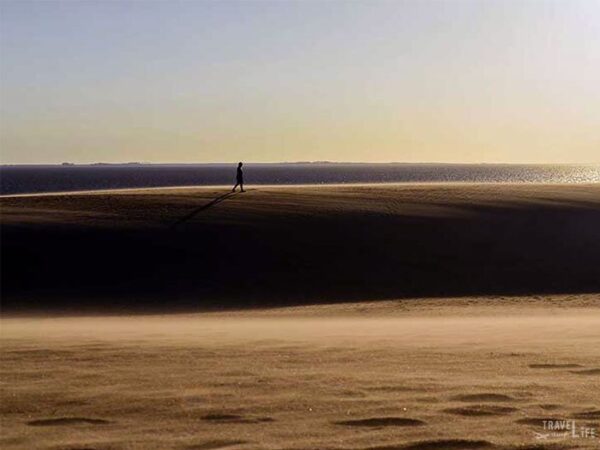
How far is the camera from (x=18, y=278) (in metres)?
22.0

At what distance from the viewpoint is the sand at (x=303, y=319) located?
632 cm

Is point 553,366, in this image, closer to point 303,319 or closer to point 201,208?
point 303,319

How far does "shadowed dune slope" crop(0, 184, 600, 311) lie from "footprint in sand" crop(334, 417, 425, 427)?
14262 millimetres

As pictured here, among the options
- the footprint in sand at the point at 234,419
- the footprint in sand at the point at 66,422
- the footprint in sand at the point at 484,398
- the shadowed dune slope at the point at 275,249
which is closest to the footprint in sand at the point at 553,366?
the footprint in sand at the point at 484,398

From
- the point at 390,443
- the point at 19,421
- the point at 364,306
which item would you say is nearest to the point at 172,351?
the point at 19,421

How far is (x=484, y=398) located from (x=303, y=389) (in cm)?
147

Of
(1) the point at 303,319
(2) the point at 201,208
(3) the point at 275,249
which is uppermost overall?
(2) the point at 201,208

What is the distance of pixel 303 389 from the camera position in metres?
7.46

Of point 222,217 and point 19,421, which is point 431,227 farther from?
point 19,421

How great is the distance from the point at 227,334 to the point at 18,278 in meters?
10.9

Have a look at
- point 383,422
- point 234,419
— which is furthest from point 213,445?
point 383,422

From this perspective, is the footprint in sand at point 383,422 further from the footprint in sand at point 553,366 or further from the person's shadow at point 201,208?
the person's shadow at point 201,208

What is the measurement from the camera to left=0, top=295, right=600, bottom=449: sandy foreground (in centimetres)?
593

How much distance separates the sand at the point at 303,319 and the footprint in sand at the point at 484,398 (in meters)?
0.03
